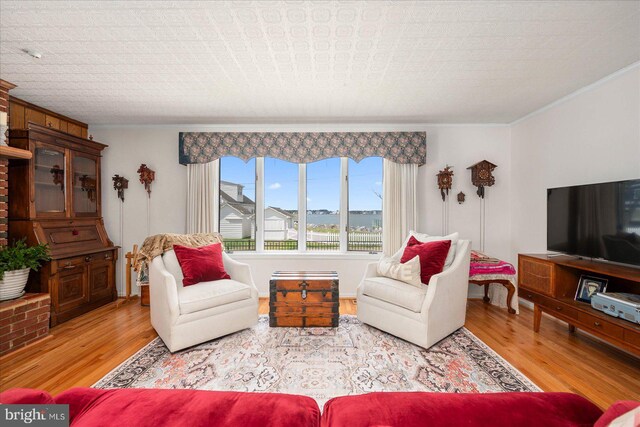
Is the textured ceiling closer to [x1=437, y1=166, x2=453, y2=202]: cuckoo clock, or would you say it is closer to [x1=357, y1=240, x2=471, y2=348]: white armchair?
[x1=437, y1=166, x2=453, y2=202]: cuckoo clock

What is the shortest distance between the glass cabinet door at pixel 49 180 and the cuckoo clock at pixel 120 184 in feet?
2.19

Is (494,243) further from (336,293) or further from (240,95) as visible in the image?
(240,95)

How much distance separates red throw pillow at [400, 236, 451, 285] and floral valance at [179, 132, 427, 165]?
148 cm

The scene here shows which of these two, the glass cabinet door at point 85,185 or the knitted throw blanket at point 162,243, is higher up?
the glass cabinet door at point 85,185

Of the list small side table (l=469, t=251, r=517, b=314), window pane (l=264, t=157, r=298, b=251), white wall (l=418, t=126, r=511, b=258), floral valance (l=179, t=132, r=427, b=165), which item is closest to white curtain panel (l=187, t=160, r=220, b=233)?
floral valance (l=179, t=132, r=427, b=165)

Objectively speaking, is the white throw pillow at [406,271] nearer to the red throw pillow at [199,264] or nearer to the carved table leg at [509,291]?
the carved table leg at [509,291]

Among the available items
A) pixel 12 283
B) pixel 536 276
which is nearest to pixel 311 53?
pixel 536 276

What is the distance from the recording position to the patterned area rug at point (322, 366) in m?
1.99

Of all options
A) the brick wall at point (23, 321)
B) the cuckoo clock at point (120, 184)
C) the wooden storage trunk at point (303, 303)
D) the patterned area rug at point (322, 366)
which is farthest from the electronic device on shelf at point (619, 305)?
the cuckoo clock at point (120, 184)

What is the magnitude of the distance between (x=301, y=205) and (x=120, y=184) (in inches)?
104

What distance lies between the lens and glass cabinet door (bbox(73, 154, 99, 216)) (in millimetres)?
3574

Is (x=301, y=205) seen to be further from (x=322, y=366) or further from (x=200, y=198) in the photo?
(x=322, y=366)

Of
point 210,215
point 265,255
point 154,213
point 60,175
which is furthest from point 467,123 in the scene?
point 60,175

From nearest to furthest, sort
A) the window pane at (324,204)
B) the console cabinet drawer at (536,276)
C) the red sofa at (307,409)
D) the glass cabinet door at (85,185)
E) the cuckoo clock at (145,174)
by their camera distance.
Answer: the red sofa at (307,409) → the console cabinet drawer at (536,276) → the glass cabinet door at (85,185) → the cuckoo clock at (145,174) → the window pane at (324,204)
